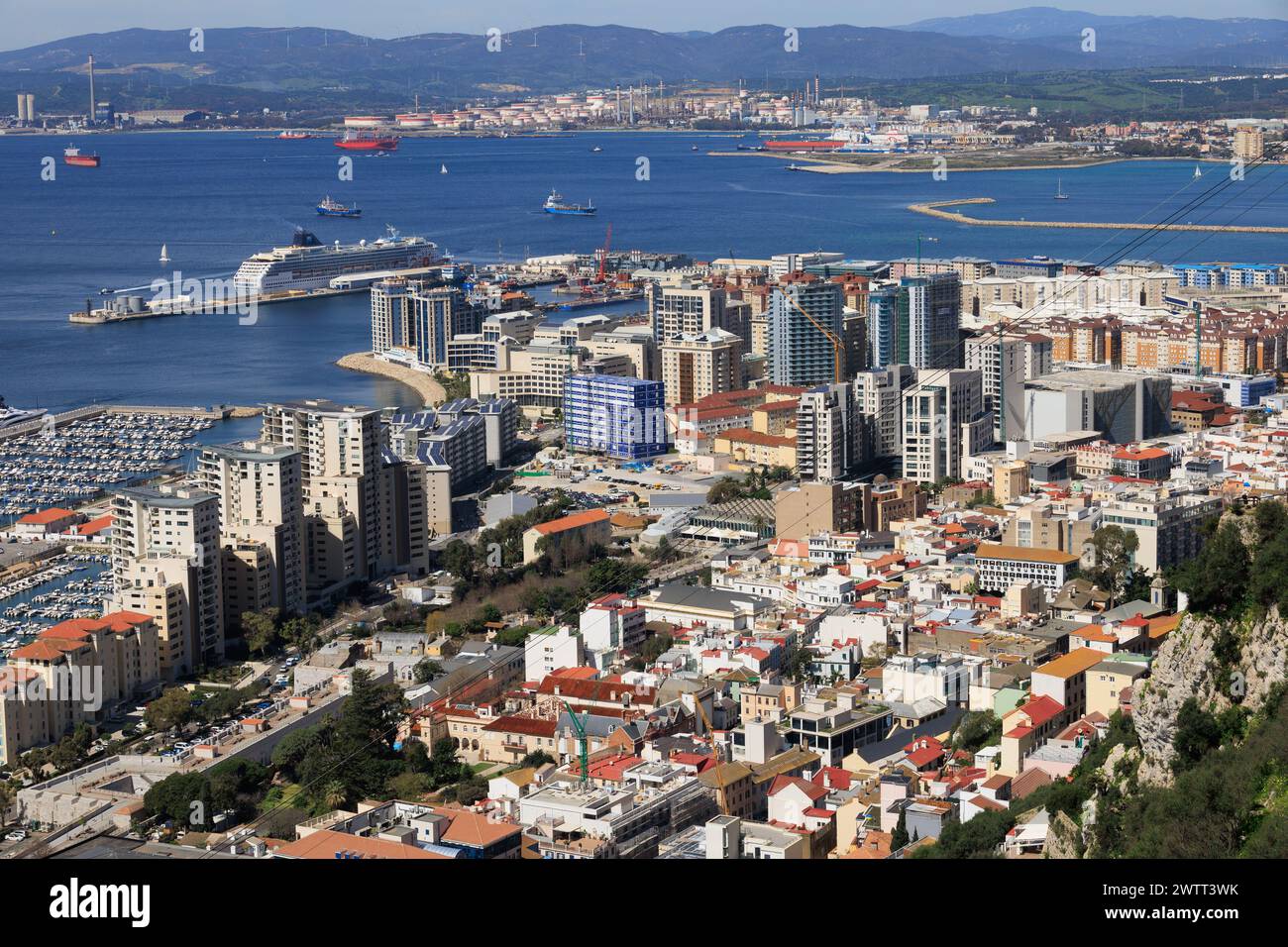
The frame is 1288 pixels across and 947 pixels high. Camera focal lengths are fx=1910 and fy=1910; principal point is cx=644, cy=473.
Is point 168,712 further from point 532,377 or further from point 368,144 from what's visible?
point 368,144

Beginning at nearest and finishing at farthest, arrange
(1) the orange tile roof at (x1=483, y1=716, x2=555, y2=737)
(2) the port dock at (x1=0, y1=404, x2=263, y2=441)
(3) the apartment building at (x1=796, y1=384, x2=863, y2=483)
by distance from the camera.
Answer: (1) the orange tile roof at (x1=483, y1=716, x2=555, y2=737), (3) the apartment building at (x1=796, y1=384, x2=863, y2=483), (2) the port dock at (x1=0, y1=404, x2=263, y2=441)

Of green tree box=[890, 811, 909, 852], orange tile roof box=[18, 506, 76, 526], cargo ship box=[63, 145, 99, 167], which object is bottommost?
orange tile roof box=[18, 506, 76, 526]

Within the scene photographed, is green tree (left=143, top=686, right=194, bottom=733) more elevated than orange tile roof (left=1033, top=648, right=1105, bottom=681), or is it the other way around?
orange tile roof (left=1033, top=648, right=1105, bottom=681)

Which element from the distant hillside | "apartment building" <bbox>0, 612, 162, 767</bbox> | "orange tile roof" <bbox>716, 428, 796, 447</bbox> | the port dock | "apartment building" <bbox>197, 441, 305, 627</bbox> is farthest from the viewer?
the distant hillside

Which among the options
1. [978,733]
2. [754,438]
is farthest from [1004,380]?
[978,733]

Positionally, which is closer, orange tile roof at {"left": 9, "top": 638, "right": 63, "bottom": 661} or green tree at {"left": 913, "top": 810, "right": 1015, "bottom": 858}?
green tree at {"left": 913, "top": 810, "right": 1015, "bottom": 858}

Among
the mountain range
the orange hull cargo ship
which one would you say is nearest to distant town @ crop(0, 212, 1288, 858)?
the orange hull cargo ship

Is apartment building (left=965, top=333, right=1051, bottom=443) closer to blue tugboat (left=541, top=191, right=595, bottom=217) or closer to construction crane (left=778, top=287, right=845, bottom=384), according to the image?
construction crane (left=778, top=287, right=845, bottom=384)
